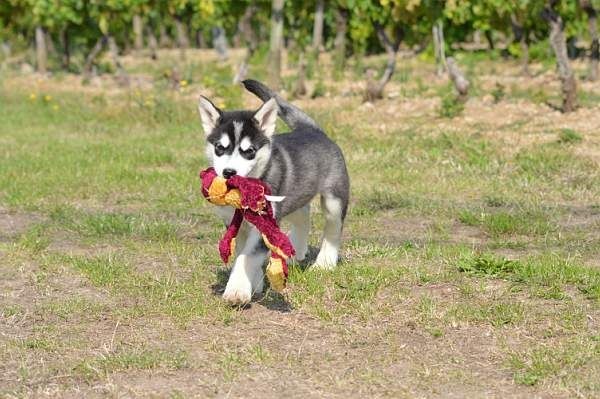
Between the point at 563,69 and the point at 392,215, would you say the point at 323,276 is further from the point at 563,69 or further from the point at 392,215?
the point at 563,69

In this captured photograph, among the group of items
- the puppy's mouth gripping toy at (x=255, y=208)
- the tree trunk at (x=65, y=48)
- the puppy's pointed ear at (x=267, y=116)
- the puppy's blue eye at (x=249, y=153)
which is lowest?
the tree trunk at (x=65, y=48)

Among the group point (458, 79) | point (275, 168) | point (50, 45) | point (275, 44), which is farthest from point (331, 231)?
point (50, 45)

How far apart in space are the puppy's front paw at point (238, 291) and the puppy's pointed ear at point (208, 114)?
1066 mm

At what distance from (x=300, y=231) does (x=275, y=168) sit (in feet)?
4.35

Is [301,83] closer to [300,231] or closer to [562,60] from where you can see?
[562,60]

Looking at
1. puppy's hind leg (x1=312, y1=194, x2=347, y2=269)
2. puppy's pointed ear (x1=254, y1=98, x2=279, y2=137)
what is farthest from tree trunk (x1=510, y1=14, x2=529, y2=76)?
puppy's pointed ear (x1=254, y1=98, x2=279, y2=137)

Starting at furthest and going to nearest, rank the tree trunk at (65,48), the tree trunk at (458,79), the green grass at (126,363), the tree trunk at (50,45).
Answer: the tree trunk at (50,45), the tree trunk at (65,48), the tree trunk at (458,79), the green grass at (126,363)

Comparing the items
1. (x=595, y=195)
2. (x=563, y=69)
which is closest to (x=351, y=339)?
(x=595, y=195)

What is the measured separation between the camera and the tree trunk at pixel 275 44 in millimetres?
19562

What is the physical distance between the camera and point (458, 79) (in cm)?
1712

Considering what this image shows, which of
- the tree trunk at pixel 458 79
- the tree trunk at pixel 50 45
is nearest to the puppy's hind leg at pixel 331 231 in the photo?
the tree trunk at pixel 458 79

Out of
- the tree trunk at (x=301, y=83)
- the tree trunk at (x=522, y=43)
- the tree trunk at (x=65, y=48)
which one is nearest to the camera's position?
the tree trunk at (x=301, y=83)

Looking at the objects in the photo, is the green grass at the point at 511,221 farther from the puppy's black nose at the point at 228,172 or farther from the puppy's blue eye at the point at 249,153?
the puppy's black nose at the point at 228,172

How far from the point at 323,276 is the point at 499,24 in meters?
22.3
